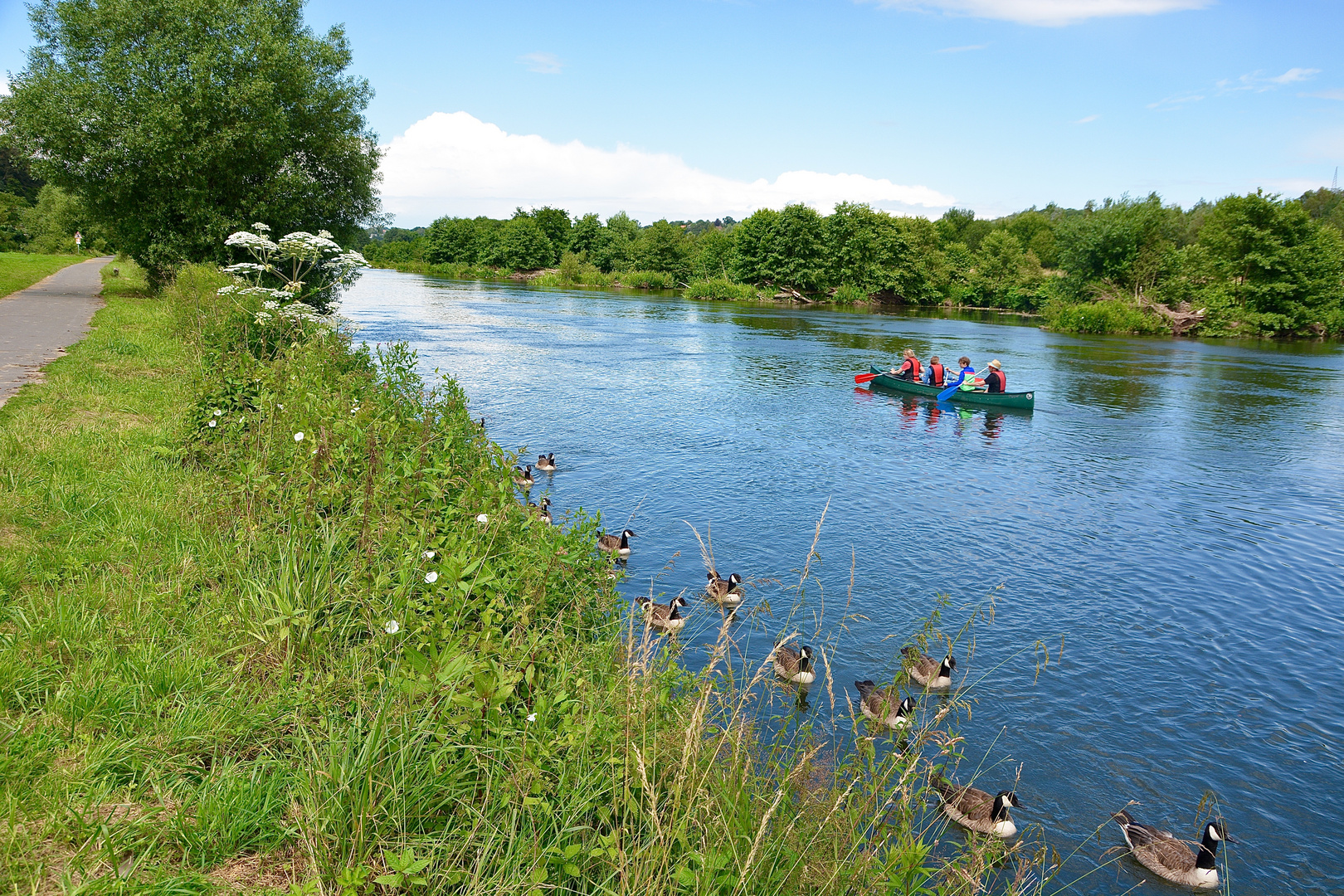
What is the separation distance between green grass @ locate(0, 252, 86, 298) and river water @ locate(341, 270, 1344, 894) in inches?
568

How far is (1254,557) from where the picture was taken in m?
11.4

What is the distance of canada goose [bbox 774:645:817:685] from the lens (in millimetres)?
7270

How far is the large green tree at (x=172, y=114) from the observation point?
22.4 metres

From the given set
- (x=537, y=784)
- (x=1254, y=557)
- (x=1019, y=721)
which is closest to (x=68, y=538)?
(x=537, y=784)

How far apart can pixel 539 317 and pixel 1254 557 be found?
36.9m

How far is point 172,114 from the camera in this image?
2208 centimetres

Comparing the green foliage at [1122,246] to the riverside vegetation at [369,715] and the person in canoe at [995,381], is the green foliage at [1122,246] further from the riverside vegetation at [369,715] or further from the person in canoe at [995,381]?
the riverside vegetation at [369,715]

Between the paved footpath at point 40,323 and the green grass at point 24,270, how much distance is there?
0.43 m

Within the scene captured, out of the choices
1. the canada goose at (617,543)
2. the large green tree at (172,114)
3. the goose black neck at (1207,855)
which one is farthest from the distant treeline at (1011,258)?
the goose black neck at (1207,855)

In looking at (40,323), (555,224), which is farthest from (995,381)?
(555,224)

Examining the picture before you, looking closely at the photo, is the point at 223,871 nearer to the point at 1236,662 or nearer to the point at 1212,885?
the point at 1212,885

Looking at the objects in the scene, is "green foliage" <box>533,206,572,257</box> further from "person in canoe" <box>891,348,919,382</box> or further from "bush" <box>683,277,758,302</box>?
"person in canoe" <box>891,348,919,382</box>

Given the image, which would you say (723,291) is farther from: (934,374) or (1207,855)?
(1207,855)

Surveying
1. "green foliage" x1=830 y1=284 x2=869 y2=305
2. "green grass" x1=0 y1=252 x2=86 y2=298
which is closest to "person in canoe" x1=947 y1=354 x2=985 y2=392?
"green grass" x1=0 y1=252 x2=86 y2=298
